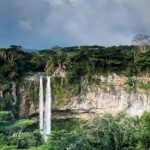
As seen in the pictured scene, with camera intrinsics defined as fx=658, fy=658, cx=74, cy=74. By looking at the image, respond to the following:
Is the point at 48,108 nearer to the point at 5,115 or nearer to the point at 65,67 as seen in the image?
the point at 65,67

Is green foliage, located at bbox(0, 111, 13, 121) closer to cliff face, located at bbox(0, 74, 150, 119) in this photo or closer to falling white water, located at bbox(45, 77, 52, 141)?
cliff face, located at bbox(0, 74, 150, 119)

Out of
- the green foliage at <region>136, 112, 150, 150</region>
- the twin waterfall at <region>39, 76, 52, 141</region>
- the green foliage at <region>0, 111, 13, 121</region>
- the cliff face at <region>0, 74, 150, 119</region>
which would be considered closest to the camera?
the green foliage at <region>136, 112, 150, 150</region>

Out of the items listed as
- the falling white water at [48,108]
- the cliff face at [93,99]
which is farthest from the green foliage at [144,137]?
the falling white water at [48,108]

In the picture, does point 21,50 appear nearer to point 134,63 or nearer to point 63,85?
point 63,85

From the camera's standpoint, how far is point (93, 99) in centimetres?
5738

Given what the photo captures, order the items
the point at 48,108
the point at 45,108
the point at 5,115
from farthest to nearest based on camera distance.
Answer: the point at 45,108
the point at 48,108
the point at 5,115

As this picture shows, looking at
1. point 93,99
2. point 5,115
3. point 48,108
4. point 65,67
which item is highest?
point 65,67

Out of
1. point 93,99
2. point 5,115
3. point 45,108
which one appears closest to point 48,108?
point 45,108

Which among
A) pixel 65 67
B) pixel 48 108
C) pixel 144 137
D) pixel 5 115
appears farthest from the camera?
pixel 65 67

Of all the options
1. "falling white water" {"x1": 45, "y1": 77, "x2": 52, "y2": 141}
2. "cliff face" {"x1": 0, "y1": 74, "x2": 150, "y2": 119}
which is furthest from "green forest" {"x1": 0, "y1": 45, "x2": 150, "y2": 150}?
"falling white water" {"x1": 45, "y1": 77, "x2": 52, "y2": 141}

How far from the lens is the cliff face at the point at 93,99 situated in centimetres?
5691

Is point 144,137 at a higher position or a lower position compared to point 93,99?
lower

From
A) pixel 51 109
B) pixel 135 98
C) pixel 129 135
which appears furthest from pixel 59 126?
pixel 129 135

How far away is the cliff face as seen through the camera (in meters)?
56.9
